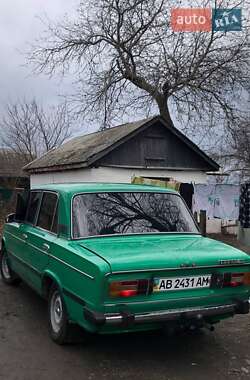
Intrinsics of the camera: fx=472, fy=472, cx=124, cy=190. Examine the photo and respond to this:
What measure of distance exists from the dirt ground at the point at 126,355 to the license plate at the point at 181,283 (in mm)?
716

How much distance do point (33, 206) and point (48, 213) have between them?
756 mm

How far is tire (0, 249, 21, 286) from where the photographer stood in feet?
23.4

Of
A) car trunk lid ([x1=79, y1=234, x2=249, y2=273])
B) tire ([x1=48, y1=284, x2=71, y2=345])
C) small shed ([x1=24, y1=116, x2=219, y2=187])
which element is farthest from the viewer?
small shed ([x1=24, y1=116, x2=219, y2=187])

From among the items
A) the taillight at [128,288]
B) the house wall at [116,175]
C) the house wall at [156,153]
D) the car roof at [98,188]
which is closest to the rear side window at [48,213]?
the car roof at [98,188]

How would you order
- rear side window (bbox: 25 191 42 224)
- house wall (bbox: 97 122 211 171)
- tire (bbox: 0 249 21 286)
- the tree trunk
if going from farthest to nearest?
1. the tree trunk
2. house wall (bbox: 97 122 211 171)
3. tire (bbox: 0 249 21 286)
4. rear side window (bbox: 25 191 42 224)

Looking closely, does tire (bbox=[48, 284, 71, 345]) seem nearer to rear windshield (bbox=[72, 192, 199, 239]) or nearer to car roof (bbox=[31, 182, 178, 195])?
rear windshield (bbox=[72, 192, 199, 239])

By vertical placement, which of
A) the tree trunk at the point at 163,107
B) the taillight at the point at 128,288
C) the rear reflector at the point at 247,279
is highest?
the tree trunk at the point at 163,107

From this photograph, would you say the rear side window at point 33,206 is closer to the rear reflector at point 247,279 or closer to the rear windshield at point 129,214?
the rear windshield at point 129,214

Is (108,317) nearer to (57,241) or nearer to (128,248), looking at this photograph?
(128,248)

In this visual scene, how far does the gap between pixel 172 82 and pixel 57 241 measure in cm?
1990

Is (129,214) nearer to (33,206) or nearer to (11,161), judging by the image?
(33,206)

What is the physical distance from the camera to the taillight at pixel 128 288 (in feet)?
12.6

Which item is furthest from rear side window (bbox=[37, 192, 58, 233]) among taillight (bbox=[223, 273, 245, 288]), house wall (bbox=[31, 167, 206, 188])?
house wall (bbox=[31, 167, 206, 188])

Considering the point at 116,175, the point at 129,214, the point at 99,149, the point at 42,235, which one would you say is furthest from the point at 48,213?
the point at 116,175
